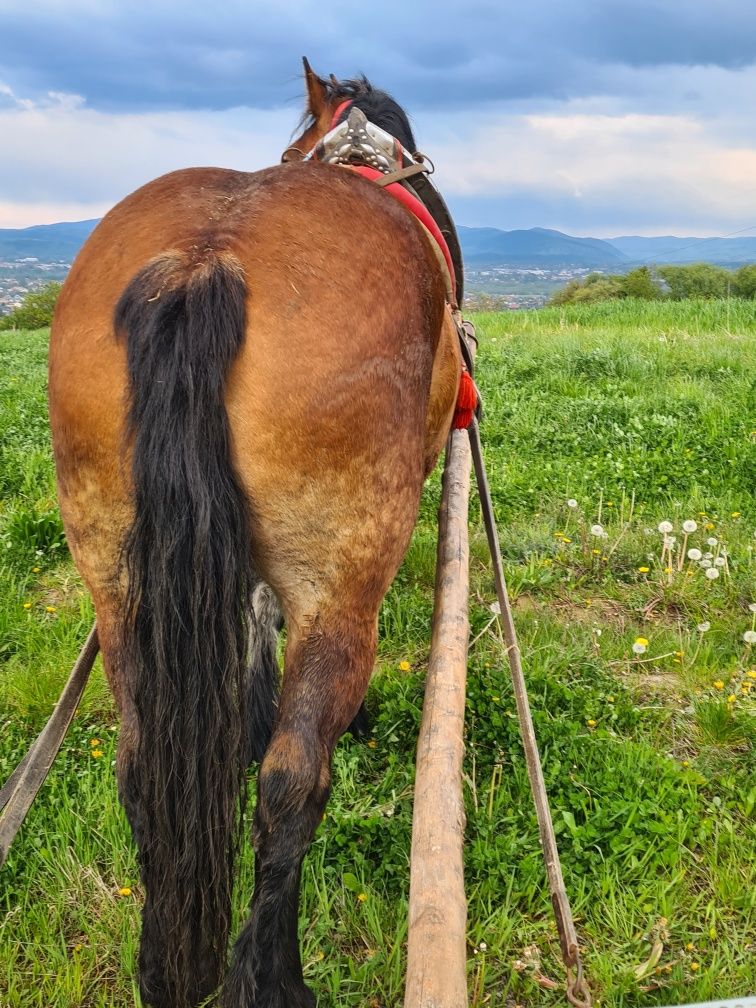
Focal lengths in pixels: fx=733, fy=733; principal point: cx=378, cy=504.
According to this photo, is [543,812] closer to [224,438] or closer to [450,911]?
[450,911]

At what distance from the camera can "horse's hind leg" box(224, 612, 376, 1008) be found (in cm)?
147

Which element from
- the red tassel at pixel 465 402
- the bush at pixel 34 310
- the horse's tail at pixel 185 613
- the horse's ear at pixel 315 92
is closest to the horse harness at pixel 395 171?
the red tassel at pixel 465 402

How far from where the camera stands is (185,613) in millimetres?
1475

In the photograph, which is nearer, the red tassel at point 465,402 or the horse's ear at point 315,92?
the red tassel at point 465,402

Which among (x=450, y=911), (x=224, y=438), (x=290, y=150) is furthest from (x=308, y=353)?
(x=290, y=150)

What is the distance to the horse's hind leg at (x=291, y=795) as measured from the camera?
147 centimetres

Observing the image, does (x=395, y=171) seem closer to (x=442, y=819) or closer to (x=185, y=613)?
(x=185, y=613)

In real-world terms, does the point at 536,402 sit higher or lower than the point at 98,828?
higher

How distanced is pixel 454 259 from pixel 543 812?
6.80ft

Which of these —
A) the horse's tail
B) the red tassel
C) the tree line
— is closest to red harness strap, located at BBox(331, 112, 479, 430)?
the red tassel

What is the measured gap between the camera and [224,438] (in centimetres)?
139

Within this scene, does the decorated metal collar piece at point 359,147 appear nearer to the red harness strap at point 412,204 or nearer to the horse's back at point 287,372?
the red harness strap at point 412,204

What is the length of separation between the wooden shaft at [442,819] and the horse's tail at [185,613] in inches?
16.6

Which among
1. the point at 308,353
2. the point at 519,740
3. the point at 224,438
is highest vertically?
the point at 308,353
